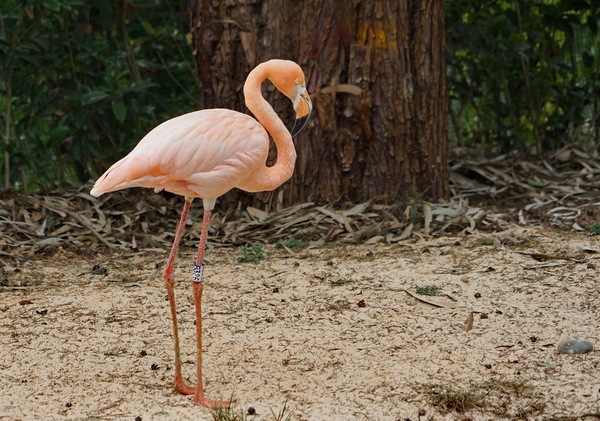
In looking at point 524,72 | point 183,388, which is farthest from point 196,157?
point 524,72

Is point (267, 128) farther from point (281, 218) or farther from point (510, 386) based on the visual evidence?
point (281, 218)

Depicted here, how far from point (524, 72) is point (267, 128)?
4.53 m

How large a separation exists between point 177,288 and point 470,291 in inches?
66.9

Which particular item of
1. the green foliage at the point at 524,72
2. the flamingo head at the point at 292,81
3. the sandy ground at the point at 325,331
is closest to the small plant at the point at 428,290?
the sandy ground at the point at 325,331

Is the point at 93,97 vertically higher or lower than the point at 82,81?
lower

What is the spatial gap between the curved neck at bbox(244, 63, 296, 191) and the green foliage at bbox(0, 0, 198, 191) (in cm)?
266

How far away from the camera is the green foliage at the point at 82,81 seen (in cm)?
738

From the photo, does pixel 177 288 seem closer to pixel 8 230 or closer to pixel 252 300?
pixel 252 300

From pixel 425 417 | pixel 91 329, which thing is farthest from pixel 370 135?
pixel 425 417

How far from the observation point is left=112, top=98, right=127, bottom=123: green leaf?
23.5 feet

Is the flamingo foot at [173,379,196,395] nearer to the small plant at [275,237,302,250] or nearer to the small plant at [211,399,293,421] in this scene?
the small plant at [211,399,293,421]

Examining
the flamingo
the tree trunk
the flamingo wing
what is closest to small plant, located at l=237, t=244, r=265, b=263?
the tree trunk

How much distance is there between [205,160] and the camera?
14.6 feet

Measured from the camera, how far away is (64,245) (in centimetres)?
660
